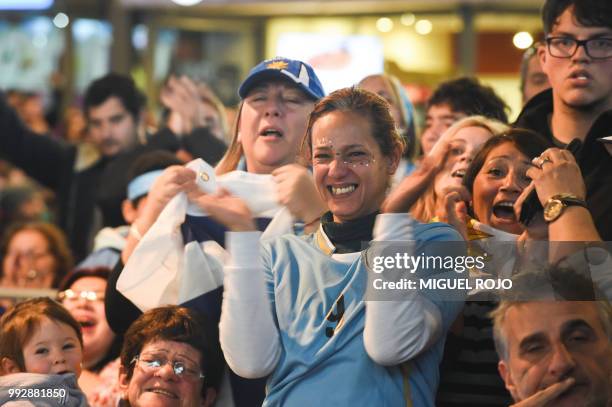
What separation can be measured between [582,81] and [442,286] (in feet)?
3.28

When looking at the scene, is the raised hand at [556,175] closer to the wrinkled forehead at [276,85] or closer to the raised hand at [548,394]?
the raised hand at [548,394]

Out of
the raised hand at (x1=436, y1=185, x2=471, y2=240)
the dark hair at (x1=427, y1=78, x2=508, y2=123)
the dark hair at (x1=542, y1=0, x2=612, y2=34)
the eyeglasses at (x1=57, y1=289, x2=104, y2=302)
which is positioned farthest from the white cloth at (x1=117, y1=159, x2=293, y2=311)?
the dark hair at (x1=427, y1=78, x2=508, y2=123)

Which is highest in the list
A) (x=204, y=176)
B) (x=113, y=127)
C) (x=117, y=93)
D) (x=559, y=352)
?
(x=117, y=93)

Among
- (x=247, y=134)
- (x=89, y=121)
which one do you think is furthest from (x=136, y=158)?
(x=247, y=134)

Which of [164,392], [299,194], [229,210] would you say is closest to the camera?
[229,210]

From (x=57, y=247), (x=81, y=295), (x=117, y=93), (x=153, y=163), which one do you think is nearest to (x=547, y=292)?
(x=81, y=295)

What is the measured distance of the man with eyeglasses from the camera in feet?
12.0

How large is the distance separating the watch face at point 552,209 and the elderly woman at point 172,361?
1.11 m

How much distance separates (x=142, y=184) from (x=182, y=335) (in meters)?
1.41

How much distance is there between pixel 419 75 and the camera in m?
9.68

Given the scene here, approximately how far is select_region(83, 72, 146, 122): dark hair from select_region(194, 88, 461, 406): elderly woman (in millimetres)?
2917

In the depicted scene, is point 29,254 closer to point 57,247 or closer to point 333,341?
point 57,247

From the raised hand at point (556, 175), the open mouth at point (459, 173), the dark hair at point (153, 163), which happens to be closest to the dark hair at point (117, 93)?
the dark hair at point (153, 163)

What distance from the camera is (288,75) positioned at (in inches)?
159
